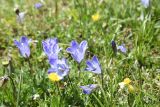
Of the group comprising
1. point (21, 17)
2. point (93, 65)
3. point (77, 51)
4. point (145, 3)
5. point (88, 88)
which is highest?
point (21, 17)

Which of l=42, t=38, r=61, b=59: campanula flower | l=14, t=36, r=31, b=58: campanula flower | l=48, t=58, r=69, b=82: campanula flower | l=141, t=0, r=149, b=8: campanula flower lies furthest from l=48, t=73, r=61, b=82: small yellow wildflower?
l=141, t=0, r=149, b=8: campanula flower

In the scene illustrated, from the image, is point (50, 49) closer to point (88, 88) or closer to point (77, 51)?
point (77, 51)

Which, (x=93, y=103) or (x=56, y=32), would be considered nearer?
(x=93, y=103)

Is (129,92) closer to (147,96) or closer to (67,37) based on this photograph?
(147,96)

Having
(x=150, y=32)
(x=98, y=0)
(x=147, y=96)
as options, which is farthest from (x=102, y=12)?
(x=147, y=96)

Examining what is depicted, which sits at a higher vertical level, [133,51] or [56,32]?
[56,32]

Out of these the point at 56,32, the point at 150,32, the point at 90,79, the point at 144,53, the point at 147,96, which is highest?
the point at 56,32

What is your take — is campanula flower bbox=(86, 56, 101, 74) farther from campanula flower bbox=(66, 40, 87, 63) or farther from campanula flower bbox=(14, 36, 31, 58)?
campanula flower bbox=(14, 36, 31, 58)

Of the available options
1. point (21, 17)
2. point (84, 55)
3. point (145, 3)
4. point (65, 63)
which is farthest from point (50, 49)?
point (21, 17)
